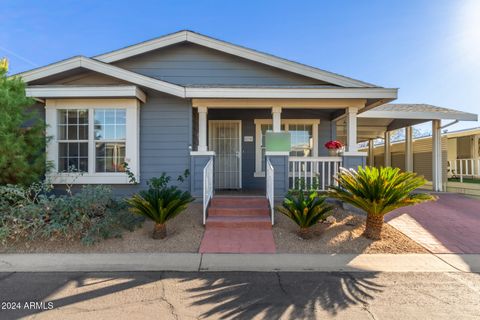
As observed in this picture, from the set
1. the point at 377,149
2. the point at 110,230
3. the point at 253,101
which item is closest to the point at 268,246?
the point at 110,230

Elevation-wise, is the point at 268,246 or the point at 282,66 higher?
the point at 282,66

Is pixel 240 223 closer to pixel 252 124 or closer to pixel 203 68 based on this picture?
pixel 252 124

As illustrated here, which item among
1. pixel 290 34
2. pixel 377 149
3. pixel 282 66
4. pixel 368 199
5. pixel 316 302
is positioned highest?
pixel 290 34

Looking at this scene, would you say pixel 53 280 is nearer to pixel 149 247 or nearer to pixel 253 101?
pixel 149 247

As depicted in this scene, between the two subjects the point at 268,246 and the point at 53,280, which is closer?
the point at 53,280

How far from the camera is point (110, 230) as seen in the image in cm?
571

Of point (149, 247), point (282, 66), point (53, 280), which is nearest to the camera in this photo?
point (53, 280)

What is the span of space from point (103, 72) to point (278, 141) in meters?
4.63

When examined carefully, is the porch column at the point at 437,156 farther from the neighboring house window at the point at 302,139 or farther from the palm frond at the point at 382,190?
the palm frond at the point at 382,190

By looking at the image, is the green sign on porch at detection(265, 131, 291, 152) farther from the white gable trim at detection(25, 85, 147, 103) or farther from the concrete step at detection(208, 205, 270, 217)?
the white gable trim at detection(25, 85, 147, 103)

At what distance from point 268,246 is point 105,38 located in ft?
47.4

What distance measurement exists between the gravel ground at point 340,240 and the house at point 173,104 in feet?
3.24

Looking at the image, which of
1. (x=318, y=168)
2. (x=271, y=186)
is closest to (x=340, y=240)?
(x=271, y=186)

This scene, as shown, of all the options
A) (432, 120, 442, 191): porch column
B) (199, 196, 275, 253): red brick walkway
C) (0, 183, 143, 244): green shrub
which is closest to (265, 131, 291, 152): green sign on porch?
(199, 196, 275, 253): red brick walkway
